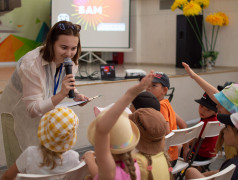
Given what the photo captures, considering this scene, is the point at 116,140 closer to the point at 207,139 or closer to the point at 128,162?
the point at 128,162

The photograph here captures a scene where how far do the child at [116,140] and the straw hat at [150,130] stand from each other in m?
0.13

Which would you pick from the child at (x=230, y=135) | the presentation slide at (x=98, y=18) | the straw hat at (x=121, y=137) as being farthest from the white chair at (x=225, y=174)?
the presentation slide at (x=98, y=18)

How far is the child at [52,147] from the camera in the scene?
1.65 meters

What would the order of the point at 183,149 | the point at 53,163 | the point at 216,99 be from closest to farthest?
the point at 53,163 < the point at 216,99 < the point at 183,149

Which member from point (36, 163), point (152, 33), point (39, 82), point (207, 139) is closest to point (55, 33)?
point (39, 82)

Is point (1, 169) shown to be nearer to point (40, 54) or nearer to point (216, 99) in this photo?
point (40, 54)

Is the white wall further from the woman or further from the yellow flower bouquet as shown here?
the woman

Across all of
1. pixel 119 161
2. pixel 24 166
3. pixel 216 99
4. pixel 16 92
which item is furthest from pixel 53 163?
pixel 216 99

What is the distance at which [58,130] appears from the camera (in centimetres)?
164

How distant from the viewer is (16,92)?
2207mm

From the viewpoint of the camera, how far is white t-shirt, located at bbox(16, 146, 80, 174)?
168cm

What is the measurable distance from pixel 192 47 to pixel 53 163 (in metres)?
5.40

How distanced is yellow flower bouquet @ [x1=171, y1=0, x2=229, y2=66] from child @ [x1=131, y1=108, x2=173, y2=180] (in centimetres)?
458

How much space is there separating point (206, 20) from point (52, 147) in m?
5.21
